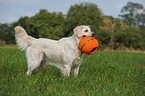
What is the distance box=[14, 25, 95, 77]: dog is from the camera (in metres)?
3.94

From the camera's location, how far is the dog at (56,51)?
12.9 feet

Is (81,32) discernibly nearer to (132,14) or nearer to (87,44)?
(87,44)

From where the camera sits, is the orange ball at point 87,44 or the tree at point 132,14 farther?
the tree at point 132,14

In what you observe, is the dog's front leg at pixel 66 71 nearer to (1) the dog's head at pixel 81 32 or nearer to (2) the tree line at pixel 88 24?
(1) the dog's head at pixel 81 32

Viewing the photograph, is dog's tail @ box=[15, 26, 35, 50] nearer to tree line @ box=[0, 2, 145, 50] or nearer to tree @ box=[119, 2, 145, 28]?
tree line @ box=[0, 2, 145, 50]

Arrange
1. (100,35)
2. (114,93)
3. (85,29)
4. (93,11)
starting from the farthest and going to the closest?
1. (93,11)
2. (100,35)
3. (85,29)
4. (114,93)

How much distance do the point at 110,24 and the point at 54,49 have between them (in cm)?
2901

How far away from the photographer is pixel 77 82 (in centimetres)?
370

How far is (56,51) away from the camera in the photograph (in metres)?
4.17

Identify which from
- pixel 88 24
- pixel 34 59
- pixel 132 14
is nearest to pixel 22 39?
pixel 34 59

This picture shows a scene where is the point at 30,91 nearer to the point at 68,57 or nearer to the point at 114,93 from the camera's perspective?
the point at 68,57

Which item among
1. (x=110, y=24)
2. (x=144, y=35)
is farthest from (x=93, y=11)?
(x=144, y=35)

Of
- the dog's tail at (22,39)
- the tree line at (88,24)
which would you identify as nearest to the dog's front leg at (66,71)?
the dog's tail at (22,39)

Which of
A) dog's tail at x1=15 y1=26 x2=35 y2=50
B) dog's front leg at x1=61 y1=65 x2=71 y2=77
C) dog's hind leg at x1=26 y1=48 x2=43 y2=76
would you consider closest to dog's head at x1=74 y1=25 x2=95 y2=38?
dog's front leg at x1=61 y1=65 x2=71 y2=77
